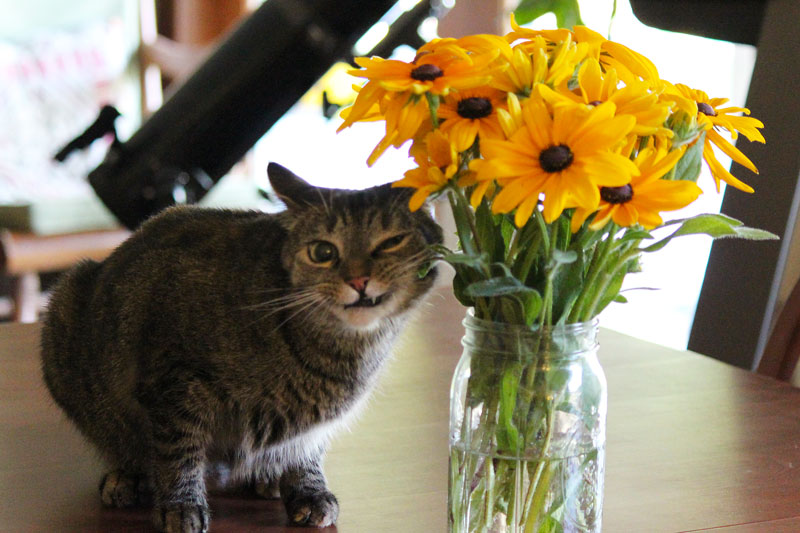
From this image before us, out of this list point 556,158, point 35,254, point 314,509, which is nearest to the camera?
point 556,158

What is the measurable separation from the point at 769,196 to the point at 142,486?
864 mm

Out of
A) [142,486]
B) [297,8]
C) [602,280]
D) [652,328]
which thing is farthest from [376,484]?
[652,328]

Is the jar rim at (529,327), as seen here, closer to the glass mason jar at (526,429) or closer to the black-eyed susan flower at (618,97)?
the glass mason jar at (526,429)

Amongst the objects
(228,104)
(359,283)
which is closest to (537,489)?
(359,283)

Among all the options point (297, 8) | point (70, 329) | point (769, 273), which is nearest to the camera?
point (70, 329)

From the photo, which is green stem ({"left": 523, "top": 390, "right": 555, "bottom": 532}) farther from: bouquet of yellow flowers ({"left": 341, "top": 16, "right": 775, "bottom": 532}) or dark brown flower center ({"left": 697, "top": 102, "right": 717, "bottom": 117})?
dark brown flower center ({"left": 697, "top": 102, "right": 717, "bottom": 117})

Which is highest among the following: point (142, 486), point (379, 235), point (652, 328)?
point (379, 235)

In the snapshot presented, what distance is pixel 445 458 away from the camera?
2.64 ft

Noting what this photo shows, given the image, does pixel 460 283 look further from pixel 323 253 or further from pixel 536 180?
pixel 323 253

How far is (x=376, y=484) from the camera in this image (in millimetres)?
761

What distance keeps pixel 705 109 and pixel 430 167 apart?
18cm

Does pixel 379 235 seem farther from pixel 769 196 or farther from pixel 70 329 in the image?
pixel 769 196

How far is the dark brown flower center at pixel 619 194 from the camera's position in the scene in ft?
1.59

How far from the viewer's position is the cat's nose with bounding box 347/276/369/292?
0.75 metres
